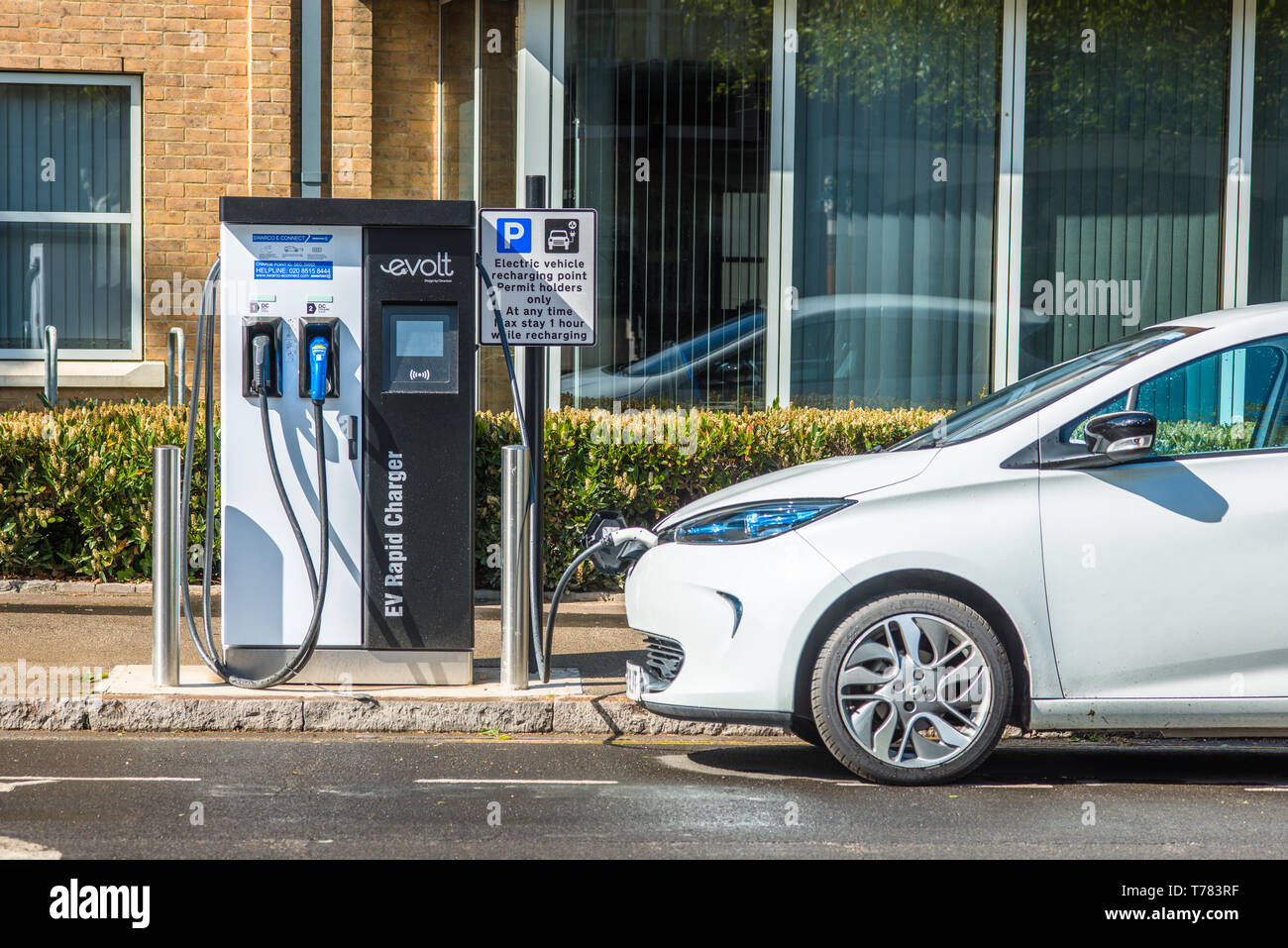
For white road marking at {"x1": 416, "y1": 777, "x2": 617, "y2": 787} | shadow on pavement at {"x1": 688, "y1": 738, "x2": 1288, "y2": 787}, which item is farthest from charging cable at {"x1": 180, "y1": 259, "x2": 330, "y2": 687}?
shadow on pavement at {"x1": 688, "y1": 738, "x2": 1288, "y2": 787}

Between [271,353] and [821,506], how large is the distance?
2.57 meters

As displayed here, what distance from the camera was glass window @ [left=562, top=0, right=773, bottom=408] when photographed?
10.6 meters

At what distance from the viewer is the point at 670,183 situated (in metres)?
10.7

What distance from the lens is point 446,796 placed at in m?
5.14

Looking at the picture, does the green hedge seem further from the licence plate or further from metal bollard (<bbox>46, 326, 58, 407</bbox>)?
the licence plate

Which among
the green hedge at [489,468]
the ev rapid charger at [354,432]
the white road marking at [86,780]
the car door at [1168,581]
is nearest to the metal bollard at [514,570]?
the ev rapid charger at [354,432]

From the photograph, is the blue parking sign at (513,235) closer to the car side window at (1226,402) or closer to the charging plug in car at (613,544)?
the charging plug in car at (613,544)

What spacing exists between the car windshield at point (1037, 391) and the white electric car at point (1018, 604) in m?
0.18

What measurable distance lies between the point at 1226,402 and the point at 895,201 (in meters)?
5.62

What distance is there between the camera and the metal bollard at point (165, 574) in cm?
639

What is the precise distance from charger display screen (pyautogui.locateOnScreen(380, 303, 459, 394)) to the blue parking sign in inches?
16.5

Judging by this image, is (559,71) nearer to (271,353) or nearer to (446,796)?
(271,353)
